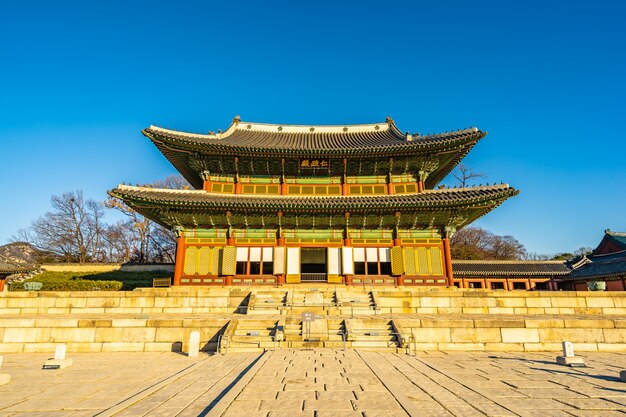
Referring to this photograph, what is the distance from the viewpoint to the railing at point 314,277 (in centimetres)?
2166

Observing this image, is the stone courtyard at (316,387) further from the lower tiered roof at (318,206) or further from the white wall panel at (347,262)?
the lower tiered roof at (318,206)

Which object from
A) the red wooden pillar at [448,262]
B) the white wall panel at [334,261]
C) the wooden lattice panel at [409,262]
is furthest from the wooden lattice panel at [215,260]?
the red wooden pillar at [448,262]

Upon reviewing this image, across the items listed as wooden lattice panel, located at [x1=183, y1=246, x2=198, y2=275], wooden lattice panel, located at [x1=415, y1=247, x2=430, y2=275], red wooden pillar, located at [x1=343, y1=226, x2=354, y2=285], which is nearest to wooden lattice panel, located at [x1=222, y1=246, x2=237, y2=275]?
wooden lattice panel, located at [x1=183, y1=246, x2=198, y2=275]

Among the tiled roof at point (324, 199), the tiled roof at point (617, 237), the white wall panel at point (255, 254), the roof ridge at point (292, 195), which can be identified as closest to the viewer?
the tiled roof at point (324, 199)

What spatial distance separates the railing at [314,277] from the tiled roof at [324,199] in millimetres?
4522

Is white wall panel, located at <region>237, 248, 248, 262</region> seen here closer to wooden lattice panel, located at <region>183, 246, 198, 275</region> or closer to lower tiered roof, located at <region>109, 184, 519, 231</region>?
lower tiered roof, located at <region>109, 184, 519, 231</region>

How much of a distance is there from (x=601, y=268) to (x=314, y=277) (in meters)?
26.4

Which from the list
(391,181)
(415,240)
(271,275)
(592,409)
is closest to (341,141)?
(391,181)

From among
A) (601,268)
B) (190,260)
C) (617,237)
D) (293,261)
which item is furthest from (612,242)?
(190,260)

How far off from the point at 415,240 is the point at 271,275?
9756mm

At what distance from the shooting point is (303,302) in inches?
667

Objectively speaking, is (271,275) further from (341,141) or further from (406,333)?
(341,141)

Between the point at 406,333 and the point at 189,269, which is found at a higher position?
the point at 189,269

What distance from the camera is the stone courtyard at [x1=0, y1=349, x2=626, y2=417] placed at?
5641mm
